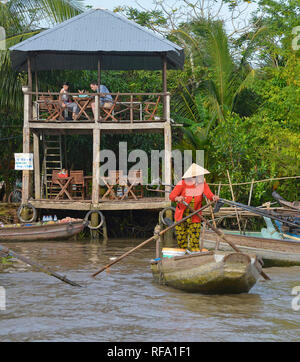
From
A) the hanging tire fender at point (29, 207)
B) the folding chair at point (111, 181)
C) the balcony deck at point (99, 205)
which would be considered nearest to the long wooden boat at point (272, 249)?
the balcony deck at point (99, 205)

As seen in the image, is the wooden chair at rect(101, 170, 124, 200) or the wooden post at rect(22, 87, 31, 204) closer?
the wooden post at rect(22, 87, 31, 204)

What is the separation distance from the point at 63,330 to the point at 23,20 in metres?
15.2

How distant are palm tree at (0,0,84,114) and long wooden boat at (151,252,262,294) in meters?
11.3

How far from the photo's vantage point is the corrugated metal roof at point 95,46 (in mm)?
17078

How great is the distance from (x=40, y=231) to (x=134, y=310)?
8270mm

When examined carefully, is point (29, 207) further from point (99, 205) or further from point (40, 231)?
point (99, 205)

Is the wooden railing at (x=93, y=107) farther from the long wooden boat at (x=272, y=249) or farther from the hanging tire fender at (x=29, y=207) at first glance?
the long wooden boat at (x=272, y=249)

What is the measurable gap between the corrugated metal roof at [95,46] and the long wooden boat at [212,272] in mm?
8692

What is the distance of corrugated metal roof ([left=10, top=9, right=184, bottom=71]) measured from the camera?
672 inches

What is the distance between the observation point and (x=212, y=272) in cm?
902

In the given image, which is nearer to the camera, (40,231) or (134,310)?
(134,310)

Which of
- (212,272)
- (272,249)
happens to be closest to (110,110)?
(272,249)

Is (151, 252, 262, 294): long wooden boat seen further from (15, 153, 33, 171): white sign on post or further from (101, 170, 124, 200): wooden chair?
(15, 153, 33, 171): white sign on post

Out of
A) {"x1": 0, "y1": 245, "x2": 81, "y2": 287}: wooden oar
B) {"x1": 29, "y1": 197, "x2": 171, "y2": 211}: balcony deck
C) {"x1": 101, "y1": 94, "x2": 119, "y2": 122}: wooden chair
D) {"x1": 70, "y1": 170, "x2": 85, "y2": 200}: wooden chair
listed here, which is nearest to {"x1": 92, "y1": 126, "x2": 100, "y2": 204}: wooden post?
{"x1": 29, "y1": 197, "x2": 171, "y2": 211}: balcony deck
